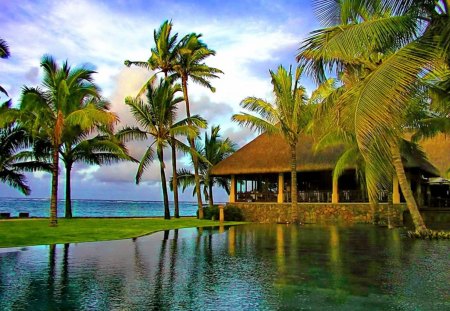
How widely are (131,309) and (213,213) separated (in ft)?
69.4

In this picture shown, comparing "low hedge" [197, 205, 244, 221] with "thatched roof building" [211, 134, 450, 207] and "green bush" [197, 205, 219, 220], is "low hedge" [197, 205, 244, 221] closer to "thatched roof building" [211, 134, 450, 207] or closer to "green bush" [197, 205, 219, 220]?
"green bush" [197, 205, 219, 220]

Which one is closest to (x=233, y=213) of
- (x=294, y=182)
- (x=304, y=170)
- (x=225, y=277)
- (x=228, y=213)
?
(x=228, y=213)

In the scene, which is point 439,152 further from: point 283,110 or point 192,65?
point 192,65

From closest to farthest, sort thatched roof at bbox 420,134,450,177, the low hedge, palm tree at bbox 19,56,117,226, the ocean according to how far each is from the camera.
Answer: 1. palm tree at bbox 19,56,117,226
2. the low hedge
3. thatched roof at bbox 420,134,450,177
4. the ocean

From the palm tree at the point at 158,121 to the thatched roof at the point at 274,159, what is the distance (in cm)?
332

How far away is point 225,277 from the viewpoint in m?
7.83

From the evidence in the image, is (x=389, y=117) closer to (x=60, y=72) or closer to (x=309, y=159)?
(x=60, y=72)

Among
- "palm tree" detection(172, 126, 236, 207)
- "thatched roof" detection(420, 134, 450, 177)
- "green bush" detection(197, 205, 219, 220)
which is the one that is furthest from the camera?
"palm tree" detection(172, 126, 236, 207)

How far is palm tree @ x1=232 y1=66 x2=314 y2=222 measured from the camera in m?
22.3

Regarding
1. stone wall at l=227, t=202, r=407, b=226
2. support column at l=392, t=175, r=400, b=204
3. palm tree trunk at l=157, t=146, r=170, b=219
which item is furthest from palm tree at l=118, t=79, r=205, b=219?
support column at l=392, t=175, r=400, b=204

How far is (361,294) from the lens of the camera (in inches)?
257

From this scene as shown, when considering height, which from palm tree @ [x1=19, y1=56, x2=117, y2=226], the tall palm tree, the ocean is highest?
the tall palm tree

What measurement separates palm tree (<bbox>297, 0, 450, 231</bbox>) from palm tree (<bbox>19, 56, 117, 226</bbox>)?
35.1 ft

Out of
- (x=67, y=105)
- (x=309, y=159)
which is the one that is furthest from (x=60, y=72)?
(x=309, y=159)
